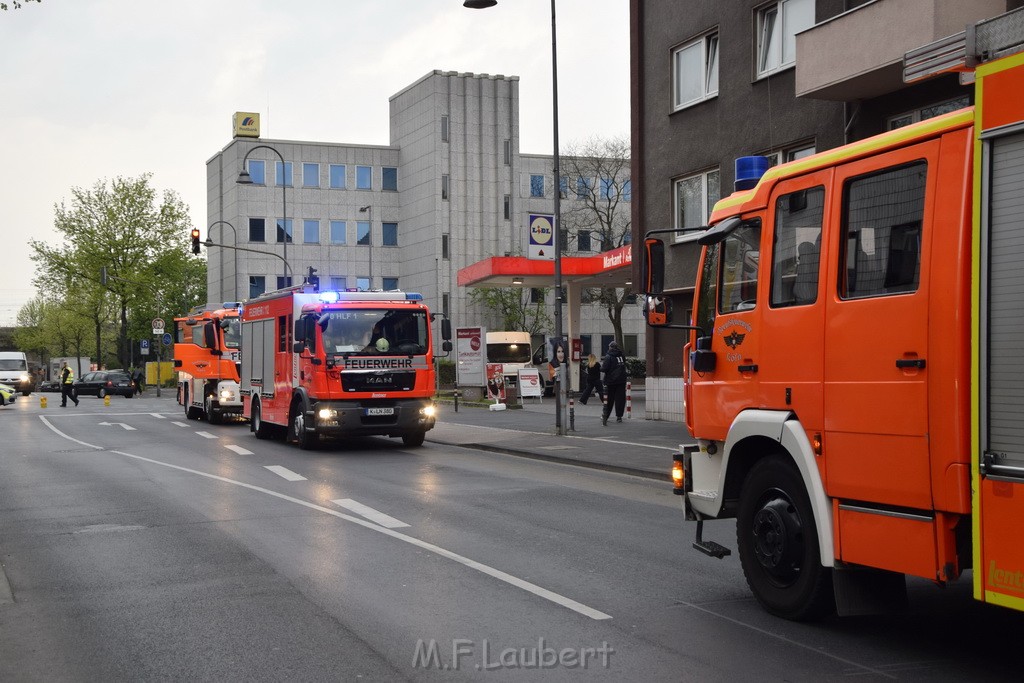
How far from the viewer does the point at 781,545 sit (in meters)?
6.39

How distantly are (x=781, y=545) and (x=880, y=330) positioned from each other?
146cm

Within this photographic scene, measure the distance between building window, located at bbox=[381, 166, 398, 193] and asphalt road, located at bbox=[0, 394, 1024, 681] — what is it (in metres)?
57.9

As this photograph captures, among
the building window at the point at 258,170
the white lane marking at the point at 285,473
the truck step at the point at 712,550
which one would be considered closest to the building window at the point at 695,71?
the white lane marking at the point at 285,473

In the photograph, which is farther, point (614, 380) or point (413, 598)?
point (614, 380)

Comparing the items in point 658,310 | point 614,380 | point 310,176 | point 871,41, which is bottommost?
point 614,380

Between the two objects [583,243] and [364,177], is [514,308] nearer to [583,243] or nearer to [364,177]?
[583,243]

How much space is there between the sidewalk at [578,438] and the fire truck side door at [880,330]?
824 cm

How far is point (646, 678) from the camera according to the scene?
5.37 metres

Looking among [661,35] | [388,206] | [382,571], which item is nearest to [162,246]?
[388,206]

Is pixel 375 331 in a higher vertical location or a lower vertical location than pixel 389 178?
lower

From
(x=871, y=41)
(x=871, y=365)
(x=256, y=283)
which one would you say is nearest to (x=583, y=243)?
(x=256, y=283)

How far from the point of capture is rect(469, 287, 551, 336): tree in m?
65.4

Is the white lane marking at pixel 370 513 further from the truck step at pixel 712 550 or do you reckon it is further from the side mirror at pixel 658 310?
the side mirror at pixel 658 310

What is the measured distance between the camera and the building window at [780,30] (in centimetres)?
2130
